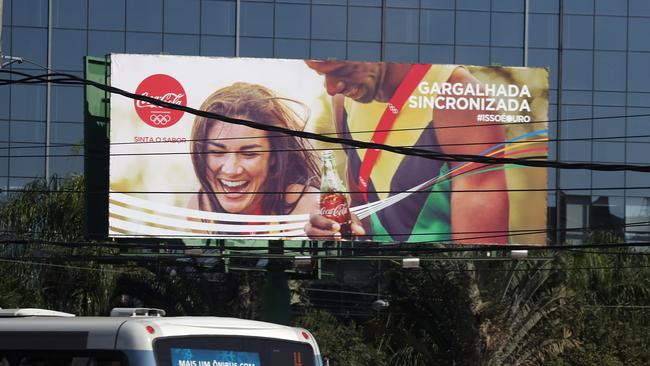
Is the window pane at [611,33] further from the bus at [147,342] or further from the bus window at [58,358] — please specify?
the bus window at [58,358]

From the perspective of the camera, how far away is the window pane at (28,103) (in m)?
51.0

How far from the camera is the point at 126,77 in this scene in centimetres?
3294

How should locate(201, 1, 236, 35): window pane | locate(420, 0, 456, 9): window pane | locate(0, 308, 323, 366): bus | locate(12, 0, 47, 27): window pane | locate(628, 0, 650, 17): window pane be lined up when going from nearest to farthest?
1. locate(0, 308, 323, 366): bus
2. locate(12, 0, 47, 27): window pane
3. locate(201, 1, 236, 35): window pane
4. locate(420, 0, 456, 9): window pane
5. locate(628, 0, 650, 17): window pane

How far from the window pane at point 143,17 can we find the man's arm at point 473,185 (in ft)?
69.0

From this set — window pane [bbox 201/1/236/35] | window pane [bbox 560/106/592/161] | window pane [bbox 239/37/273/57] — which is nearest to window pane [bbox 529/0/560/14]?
window pane [bbox 560/106/592/161]

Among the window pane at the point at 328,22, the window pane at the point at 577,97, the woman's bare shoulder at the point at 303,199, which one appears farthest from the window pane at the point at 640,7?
the woman's bare shoulder at the point at 303,199

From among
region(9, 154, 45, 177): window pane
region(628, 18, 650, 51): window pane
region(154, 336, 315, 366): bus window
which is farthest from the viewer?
region(628, 18, 650, 51): window pane

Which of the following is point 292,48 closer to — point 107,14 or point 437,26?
point 437,26

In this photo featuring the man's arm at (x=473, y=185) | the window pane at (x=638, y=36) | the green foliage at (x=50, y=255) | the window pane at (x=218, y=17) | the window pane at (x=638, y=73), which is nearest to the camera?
the man's arm at (x=473, y=185)

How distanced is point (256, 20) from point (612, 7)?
47.7 ft

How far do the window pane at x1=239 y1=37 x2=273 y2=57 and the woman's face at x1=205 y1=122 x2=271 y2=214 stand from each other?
59.6 ft

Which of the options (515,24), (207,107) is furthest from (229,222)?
(515,24)

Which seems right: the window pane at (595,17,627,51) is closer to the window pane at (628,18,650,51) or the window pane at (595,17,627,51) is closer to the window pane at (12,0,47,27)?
the window pane at (628,18,650,51)

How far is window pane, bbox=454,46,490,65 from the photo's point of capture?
172 feet
